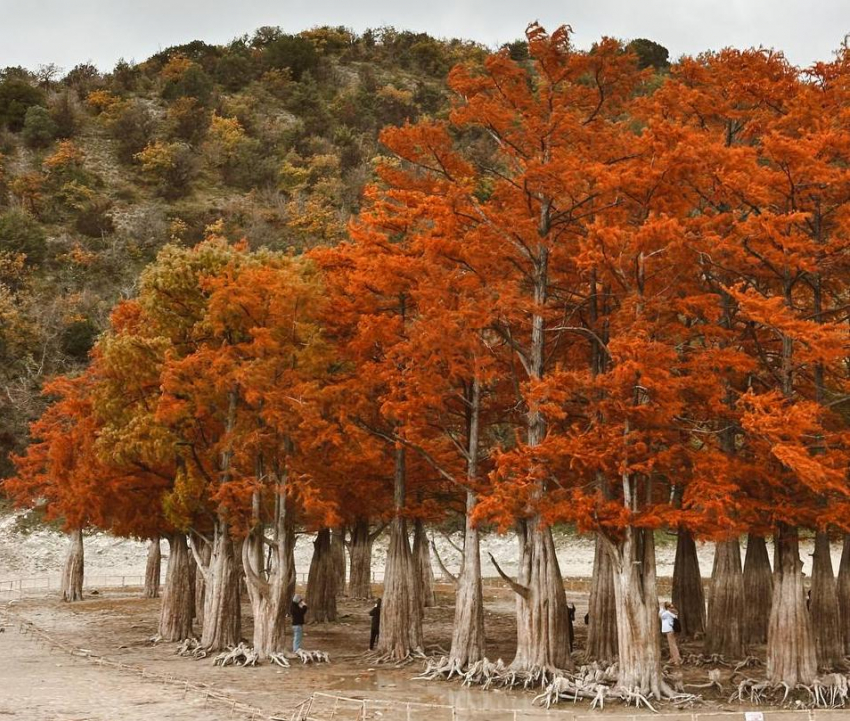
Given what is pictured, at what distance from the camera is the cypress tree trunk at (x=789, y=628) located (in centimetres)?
2158

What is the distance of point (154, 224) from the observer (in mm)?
96250

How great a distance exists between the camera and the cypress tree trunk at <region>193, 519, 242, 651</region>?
93.6 ft

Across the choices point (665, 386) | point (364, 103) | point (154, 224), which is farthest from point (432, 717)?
point (364, 103)

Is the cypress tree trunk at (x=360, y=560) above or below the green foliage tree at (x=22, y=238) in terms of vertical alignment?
below

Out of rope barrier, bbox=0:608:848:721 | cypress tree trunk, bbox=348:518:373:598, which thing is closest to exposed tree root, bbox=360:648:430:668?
rope barrier, bbox=0:608:848:721

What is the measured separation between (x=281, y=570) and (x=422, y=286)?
27.8 ft

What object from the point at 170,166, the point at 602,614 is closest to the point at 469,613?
the point at 602,614

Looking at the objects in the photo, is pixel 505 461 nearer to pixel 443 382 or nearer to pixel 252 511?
pixel 443 382

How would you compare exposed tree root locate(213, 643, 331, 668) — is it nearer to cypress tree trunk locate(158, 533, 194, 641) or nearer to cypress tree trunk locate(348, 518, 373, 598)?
cypress tree trunk locate(158, 533, 194, 641)

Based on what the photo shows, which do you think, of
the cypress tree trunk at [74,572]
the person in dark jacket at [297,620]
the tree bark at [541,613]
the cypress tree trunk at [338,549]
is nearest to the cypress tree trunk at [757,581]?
the tree bark at [541,613]

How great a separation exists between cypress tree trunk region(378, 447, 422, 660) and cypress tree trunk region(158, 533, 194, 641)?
23.1 feet

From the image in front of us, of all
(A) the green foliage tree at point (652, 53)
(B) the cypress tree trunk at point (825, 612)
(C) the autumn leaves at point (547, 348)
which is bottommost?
(B) the cypress tree trunk at point (825, 612)

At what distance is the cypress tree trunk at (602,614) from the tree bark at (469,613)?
3290mm

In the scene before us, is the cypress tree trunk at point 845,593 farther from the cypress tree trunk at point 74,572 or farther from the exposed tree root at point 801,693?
the cypress tree trunk at point 74,572
